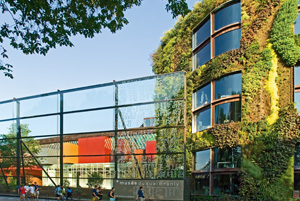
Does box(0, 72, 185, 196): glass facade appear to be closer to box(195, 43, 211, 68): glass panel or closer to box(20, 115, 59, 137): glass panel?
box(20, 115, 59, 137): glass panel

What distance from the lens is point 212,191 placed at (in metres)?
21.9

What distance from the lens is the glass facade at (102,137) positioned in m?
18.5

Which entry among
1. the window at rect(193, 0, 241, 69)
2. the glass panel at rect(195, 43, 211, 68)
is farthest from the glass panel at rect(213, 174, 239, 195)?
the glass panel at rect(195, 43, 211, 68)

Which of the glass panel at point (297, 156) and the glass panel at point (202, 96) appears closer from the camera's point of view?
the glass panel at point (297, 156)

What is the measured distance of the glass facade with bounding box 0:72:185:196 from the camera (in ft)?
60.7

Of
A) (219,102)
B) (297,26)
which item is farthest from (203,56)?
(297,26)

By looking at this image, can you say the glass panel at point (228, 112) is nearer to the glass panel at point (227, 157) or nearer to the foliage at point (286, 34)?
the glass panel at point (227, 157)

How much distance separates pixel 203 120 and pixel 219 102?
231 centimetres

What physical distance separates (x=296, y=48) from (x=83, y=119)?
13333 mm

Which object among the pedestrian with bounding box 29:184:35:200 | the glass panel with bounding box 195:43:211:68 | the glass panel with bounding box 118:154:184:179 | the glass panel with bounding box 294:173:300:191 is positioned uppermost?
the glass panel with bounding box 195:43:211:68

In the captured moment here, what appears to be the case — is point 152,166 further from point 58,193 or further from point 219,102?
point 219,102

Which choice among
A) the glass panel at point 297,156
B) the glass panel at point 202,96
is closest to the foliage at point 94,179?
the glass panel at point 202,96

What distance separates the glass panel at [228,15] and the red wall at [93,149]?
11184 mm

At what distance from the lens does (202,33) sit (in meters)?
25.6
